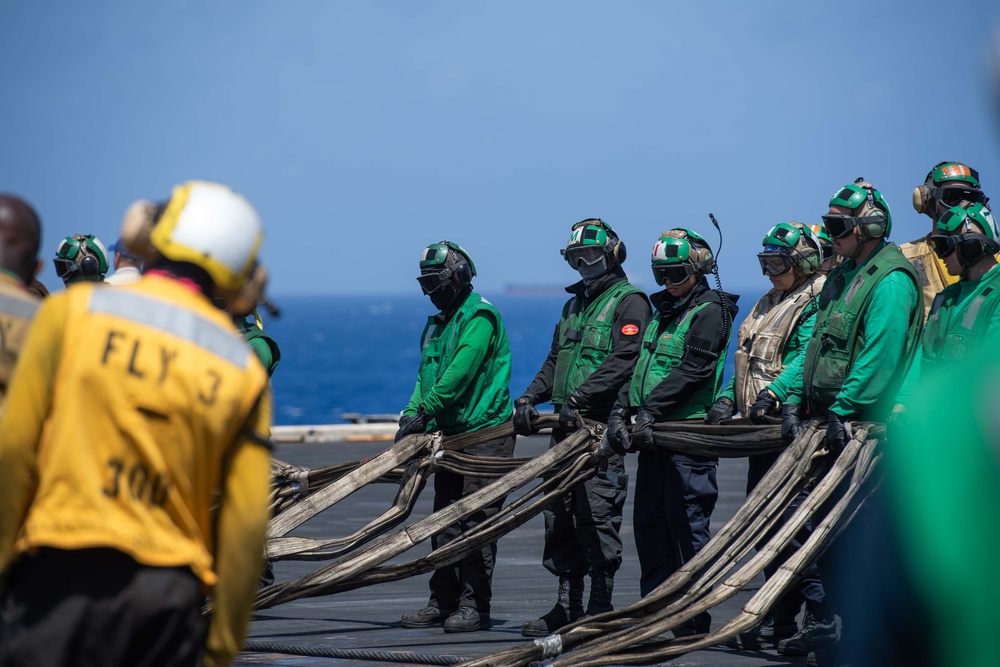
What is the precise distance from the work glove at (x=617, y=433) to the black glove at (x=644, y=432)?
2.2 inches

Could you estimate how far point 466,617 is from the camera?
24.6 ft

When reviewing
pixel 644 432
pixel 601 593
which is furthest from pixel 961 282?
pixel 601 593

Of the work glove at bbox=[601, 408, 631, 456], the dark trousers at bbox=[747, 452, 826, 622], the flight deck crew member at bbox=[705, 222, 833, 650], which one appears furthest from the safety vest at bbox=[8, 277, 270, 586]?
the flight deck crew member at bbox=[705, 222, 833, 650]

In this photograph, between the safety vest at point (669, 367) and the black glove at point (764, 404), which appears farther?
the safety vest at point (669, 367)

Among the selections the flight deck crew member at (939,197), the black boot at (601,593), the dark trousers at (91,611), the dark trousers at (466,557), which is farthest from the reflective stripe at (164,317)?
the flight deck crew member at (939,197)

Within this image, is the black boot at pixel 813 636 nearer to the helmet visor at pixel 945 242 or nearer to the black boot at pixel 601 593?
the black boot at pixel 601 593

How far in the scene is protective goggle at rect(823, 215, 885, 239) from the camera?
650 centimetres

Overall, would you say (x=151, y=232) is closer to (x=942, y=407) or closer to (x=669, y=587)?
(x=942, y=407)

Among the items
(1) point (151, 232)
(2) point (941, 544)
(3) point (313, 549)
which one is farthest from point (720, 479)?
(2) point (941, 544)

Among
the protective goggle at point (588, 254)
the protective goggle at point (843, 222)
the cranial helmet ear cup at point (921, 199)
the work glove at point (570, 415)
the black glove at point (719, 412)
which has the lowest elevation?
the work glove at point (570, 415)

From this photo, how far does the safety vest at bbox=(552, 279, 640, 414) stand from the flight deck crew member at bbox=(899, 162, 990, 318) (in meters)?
1.80

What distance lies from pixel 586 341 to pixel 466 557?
4.90ft

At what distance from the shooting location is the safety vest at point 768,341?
7332 millimetres

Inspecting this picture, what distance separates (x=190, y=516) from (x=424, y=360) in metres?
5.42
